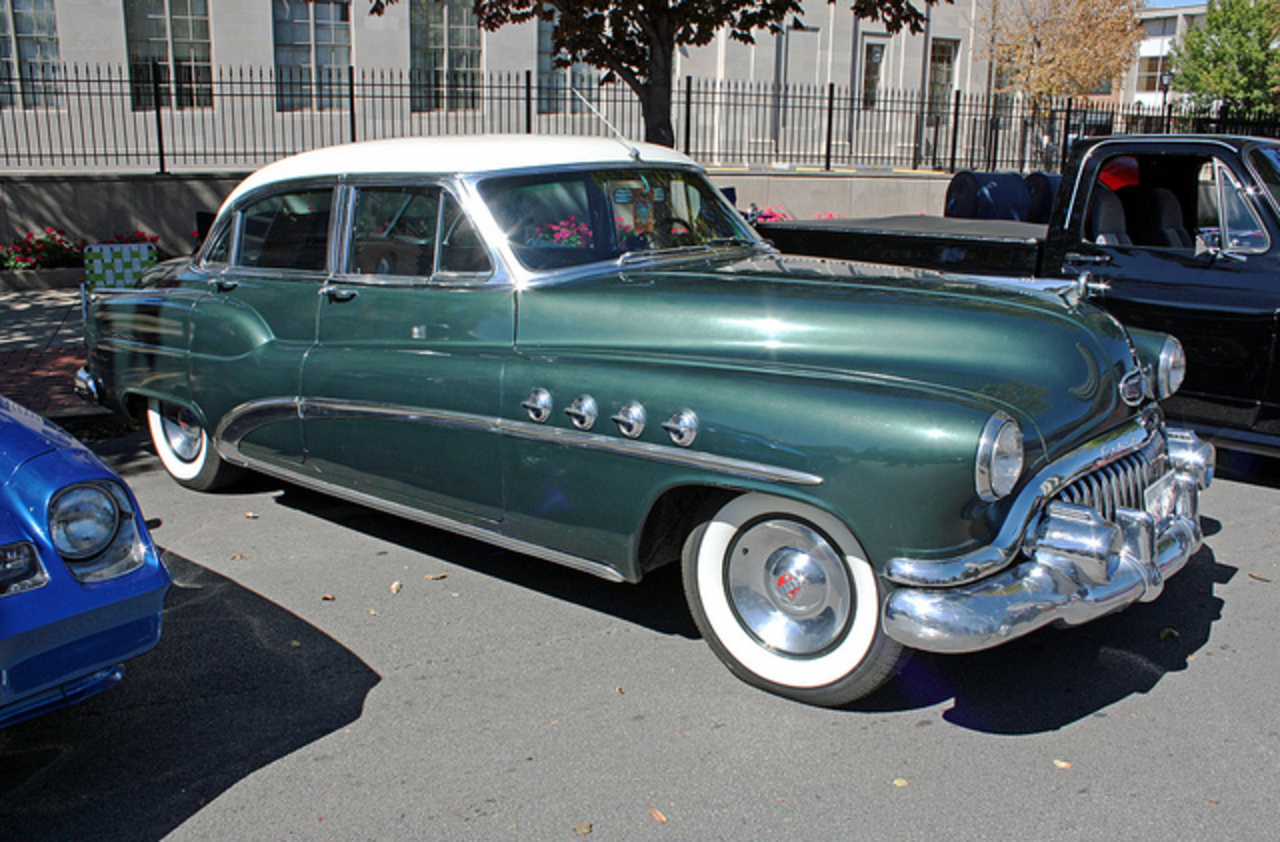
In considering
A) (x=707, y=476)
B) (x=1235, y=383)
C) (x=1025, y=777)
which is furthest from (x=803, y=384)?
(x=1235, y=383)

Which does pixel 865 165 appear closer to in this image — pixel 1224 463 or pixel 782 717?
pixel 1224 463

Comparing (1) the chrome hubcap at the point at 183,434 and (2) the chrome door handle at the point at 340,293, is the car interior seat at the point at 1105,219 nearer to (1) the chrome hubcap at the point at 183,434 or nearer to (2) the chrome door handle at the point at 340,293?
(2) the chrome door handle at the point at 340,293

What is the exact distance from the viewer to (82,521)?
288cm

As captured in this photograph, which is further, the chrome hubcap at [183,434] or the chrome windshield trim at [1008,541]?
the chrome hubcap at [183,434]

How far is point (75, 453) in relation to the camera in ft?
9.96

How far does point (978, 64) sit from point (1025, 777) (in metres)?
24.9

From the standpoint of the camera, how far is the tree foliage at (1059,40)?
24.6 metres

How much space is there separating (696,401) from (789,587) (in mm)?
653

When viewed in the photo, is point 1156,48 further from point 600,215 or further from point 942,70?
point 600,215

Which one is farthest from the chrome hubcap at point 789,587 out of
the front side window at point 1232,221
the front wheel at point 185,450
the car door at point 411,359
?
the front side window at point 1232,221

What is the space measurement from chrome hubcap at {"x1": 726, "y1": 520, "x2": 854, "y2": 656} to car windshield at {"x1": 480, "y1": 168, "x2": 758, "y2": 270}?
54.1 inches

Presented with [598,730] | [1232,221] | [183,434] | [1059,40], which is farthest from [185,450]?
[1059,40]

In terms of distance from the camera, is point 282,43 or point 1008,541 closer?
point 1008,541

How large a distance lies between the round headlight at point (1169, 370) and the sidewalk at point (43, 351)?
5.67 meters
